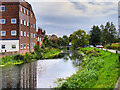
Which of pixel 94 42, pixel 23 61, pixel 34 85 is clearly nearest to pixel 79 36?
pixel 94 42

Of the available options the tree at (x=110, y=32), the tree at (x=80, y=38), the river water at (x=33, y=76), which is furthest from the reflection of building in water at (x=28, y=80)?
the tree at (x=80, y=38)

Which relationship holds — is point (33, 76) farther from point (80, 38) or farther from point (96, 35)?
point (96, 35)

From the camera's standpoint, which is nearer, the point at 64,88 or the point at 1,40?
the point at 64,88

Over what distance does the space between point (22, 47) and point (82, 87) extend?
2777 cm

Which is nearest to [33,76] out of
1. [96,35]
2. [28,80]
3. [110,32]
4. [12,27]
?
[28,80]

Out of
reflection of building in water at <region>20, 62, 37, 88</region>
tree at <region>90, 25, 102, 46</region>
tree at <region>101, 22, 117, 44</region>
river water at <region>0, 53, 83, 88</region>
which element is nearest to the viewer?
reflection of building in water at <region>20, 62, 37, 88</region>

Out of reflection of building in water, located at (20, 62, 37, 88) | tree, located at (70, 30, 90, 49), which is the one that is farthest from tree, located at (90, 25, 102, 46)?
reflection of building in water, located at (20, 62, 37, 88)

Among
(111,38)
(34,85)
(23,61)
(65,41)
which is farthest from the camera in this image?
(65,41)

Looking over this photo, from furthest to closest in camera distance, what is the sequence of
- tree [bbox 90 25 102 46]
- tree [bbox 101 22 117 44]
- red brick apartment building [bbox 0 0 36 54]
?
tree [bbox 90 25 102 46], tree [bbox 101 22 117 44], red brick apartment building [bbox 0 0 36 54]

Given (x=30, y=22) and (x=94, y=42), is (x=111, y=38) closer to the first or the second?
(x=94, y=42)

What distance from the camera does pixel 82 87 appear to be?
35.4 ft

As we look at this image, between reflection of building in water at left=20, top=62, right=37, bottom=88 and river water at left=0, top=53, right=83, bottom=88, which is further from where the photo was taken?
river water at left=0, top=53, right=83, bottom=88

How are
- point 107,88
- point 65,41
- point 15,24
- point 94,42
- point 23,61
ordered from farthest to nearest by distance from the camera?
point 65,41 → point 94,42 → point 15,24 → point 23,61 → point 107,88

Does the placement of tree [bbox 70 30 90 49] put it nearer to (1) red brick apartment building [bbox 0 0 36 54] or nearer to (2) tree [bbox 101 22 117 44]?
(2) tree [bbox 101 22 117 44]
